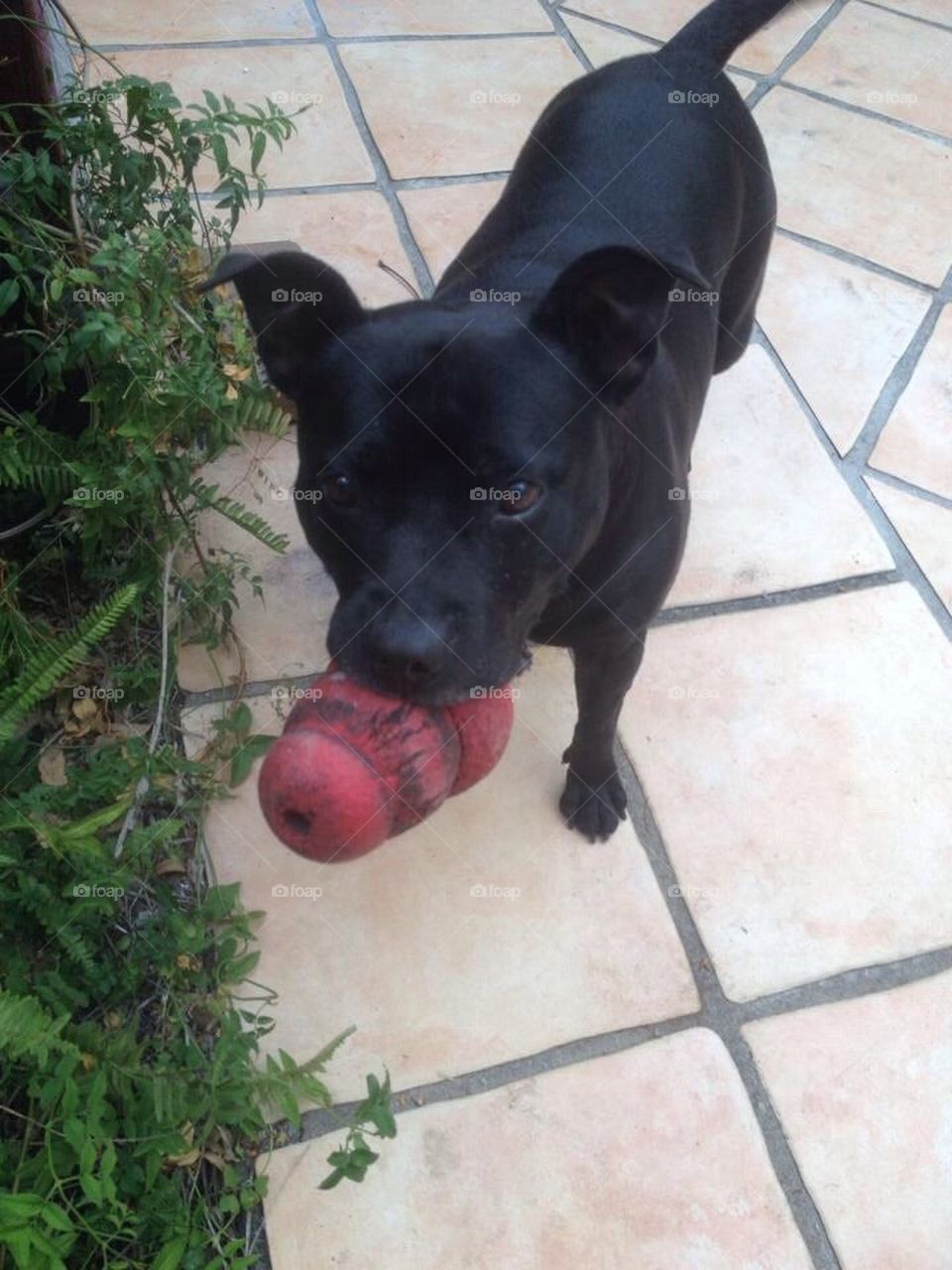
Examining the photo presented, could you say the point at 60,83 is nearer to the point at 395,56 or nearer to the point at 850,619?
the point at 395,56

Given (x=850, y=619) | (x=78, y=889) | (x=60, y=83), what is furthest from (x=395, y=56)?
(x=78, y=889)

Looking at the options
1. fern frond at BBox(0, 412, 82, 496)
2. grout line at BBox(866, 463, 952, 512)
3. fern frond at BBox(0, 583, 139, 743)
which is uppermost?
fern frond at BBox(0, 412, 82, 496)

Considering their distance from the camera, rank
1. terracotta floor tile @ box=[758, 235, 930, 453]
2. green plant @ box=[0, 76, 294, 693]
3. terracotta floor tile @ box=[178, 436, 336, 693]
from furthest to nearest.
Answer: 1. terracotta floor tile @ box=[758, 235, 930, 453]
2. terracotta floor tile @ box=[178, 436, 336, 693]
3. green plant @ box=[0, 76, 294, 693]

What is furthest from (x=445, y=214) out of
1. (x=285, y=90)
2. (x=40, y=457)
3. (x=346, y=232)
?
(x=40, y=457)

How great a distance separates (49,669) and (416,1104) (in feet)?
3.55

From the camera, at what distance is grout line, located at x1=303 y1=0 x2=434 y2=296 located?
3.68 meters

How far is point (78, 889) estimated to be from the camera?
77.2 inches

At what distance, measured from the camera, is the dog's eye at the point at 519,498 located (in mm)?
1791

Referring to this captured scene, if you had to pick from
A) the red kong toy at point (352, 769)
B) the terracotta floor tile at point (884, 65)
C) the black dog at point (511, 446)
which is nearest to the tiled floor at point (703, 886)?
the black dog at point (511, 446)

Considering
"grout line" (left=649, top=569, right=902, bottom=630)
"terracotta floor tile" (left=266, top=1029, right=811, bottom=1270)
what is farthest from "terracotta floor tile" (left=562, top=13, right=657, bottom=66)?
"terracotta floor tile" (left=266, top=1029, right=811, bottom=1270)

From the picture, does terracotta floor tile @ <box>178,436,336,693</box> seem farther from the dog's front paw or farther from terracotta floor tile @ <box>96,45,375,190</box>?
terracotta floor tile @ <box>96,45,375,190</box>

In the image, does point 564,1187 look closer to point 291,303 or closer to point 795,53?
point 291,303

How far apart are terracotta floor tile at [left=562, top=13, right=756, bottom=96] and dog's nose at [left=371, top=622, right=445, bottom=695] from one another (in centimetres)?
383

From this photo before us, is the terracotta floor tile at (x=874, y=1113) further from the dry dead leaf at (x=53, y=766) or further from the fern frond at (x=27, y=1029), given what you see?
the dry dead leaf at (x=53, y=766)
